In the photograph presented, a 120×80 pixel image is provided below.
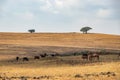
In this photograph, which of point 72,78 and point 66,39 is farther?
point 66,39

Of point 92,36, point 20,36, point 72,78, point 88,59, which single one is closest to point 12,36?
point 20,36

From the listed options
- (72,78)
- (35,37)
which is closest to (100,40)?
(35,37)

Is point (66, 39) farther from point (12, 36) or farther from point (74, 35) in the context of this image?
point (12, 36)

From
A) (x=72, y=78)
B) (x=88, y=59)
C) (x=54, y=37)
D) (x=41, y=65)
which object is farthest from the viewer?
(x=54, y=37)

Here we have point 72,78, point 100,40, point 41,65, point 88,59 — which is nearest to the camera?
point 72,78

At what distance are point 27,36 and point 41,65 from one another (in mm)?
65523

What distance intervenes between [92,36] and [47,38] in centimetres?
1294

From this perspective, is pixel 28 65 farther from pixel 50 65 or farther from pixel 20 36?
pixel 20 36

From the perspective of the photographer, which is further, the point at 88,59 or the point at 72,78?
the point at 88,59

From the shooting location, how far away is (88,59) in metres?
51.3

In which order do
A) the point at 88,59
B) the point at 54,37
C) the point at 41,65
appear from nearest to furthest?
the point at 41,65
the point at 88,59
the point at 54,37

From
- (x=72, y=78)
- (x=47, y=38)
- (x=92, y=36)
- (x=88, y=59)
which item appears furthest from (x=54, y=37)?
(x=72, y=78)

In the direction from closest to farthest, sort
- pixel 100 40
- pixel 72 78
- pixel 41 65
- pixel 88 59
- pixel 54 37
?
pixel 72 78
pixel 41 65
pixel 88 59
pixel 100 40
pixel 54 37

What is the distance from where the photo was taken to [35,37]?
→ 355ft
